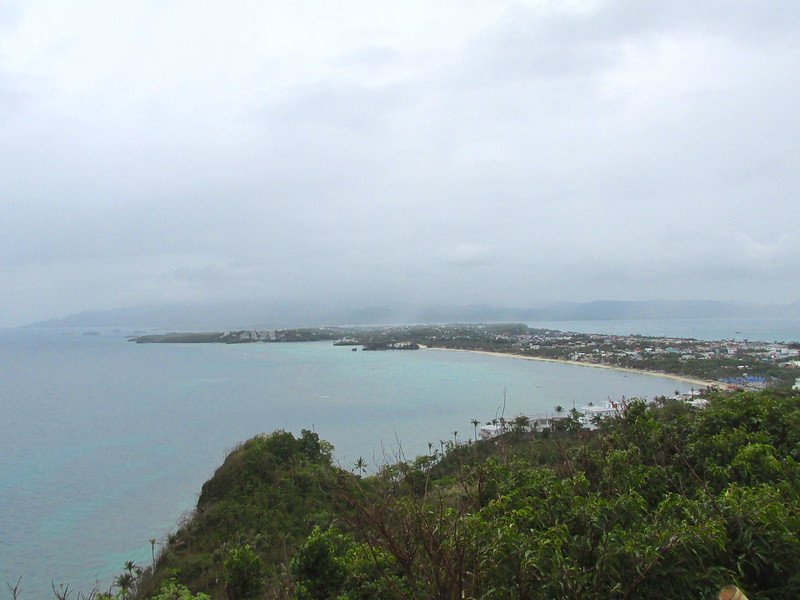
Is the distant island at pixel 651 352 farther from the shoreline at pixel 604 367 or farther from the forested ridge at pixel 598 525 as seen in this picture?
the forested ridge at pixel 598 525

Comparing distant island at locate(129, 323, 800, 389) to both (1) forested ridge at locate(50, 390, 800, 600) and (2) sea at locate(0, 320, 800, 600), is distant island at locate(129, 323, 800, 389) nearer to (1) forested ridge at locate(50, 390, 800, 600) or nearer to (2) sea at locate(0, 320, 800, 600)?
(2) sea at locate(0, 320, 800, 600)

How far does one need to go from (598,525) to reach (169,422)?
1190 inches

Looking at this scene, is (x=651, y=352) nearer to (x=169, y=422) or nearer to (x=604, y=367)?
(x=604, y=367)

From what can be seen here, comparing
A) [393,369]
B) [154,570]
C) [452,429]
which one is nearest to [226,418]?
[452,429]

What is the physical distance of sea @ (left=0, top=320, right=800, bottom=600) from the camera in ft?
47.4

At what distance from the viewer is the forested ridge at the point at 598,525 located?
2.50m

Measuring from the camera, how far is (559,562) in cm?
256

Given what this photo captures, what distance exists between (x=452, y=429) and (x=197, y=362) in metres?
44.9

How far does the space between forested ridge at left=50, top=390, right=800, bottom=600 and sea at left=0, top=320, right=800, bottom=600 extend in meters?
0.90

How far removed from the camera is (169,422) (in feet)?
93.1

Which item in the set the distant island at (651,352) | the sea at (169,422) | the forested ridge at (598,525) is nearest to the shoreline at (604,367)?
the distant island at (651,352)

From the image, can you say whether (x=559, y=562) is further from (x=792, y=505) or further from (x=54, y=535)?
(x=54, y=535)

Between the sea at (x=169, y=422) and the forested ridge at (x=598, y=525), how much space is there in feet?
2.95

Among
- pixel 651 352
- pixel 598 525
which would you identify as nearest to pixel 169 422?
pixel 598 525
